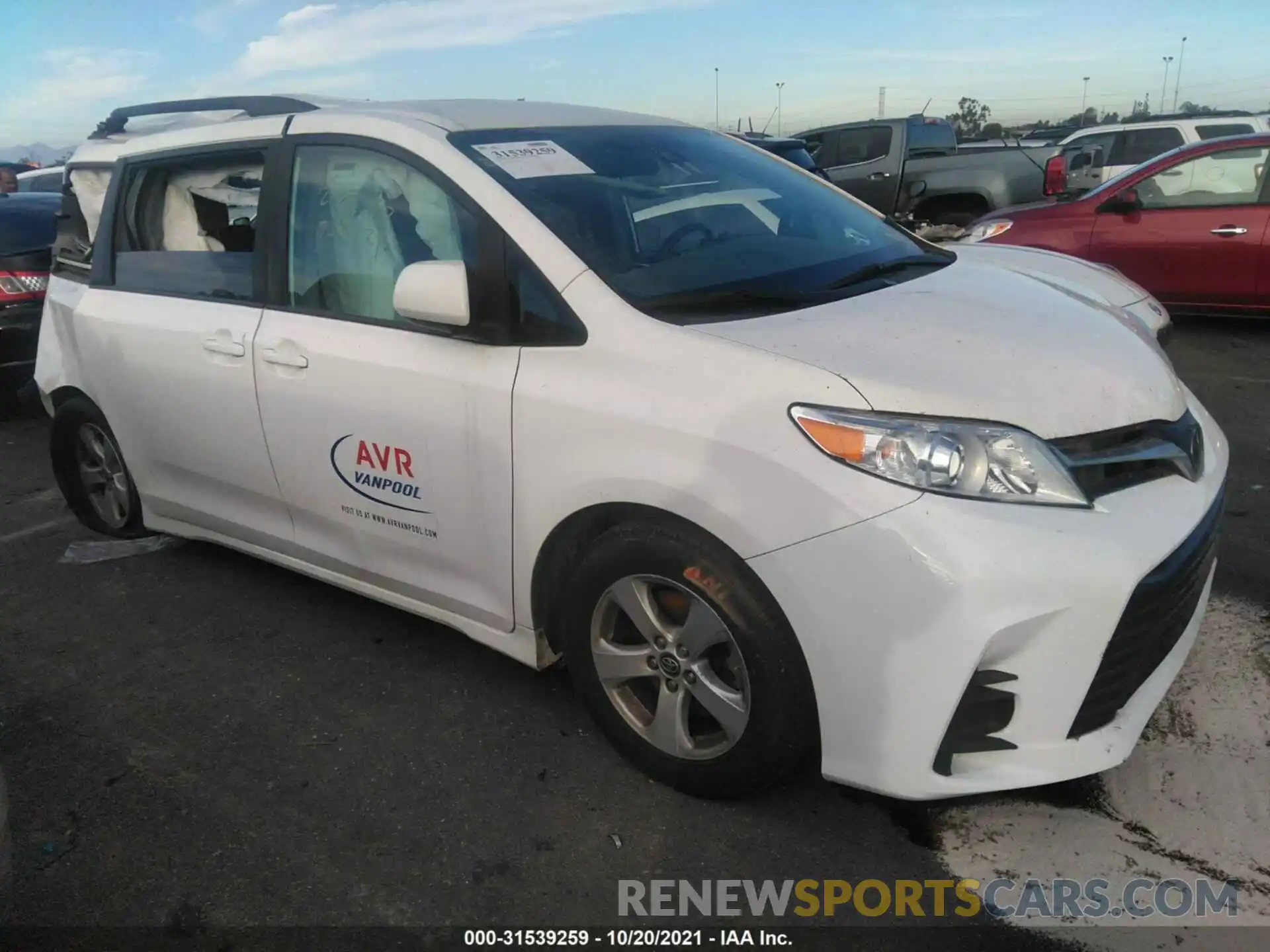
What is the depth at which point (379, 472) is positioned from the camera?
2941 mm

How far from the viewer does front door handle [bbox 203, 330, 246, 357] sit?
10.7ft

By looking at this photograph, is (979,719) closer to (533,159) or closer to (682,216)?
(682,216)

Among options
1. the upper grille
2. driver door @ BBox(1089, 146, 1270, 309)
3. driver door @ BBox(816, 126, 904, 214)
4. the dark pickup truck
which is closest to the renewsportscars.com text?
the upper grille

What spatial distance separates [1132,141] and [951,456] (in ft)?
43.0

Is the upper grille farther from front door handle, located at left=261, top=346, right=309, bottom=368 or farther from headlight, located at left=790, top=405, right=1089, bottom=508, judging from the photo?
front door handle, located at left=261, top=346, right=309, bottom=368

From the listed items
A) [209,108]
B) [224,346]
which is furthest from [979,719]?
[209,108]

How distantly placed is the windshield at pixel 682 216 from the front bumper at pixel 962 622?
0.79 m

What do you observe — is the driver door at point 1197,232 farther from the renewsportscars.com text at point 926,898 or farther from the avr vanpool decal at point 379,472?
the avr vanpool decal at point 379,472

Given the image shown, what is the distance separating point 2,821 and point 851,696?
1681 mm

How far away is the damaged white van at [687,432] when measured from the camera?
6.80 ft

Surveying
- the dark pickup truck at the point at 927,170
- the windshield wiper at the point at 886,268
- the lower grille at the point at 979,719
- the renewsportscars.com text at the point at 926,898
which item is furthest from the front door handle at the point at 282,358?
the dark pickup truck at the point at 927,170

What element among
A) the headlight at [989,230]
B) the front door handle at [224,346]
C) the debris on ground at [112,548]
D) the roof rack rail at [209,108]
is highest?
the roof rack rail at [209,108]

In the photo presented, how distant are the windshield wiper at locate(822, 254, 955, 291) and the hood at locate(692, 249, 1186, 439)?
A: 10cm

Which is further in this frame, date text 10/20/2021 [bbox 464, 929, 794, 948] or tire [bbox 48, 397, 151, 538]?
tire [bbox 48, 397, 151, 538]
